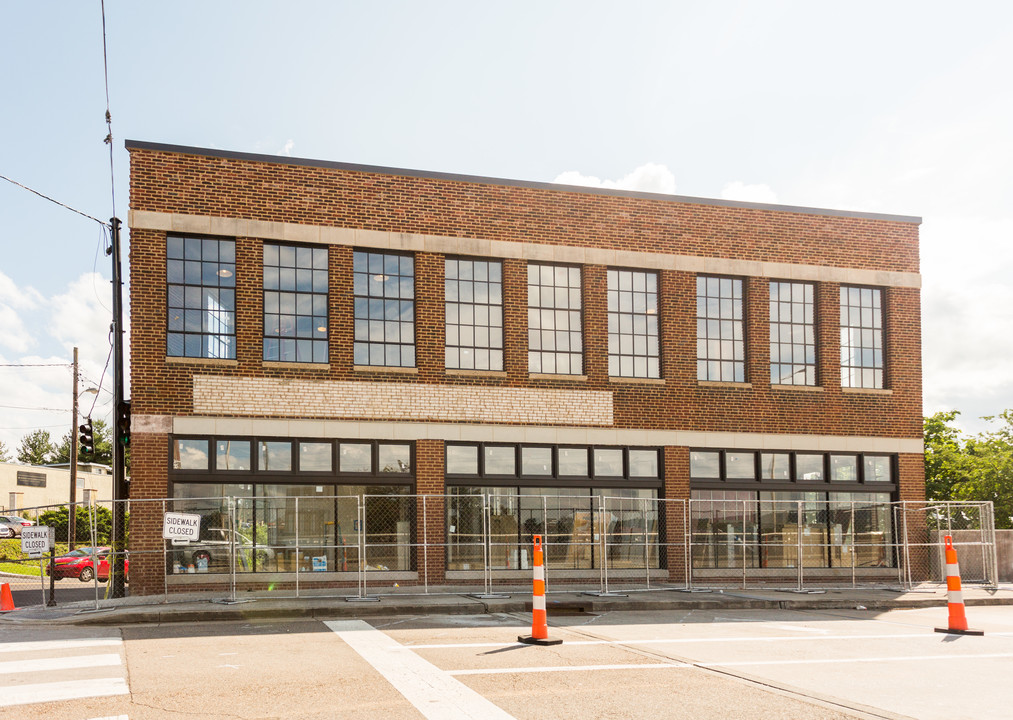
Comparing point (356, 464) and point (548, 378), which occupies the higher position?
point (548, 378)

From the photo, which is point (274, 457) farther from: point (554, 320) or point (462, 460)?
point (554, 320)

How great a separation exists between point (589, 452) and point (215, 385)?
324 inches

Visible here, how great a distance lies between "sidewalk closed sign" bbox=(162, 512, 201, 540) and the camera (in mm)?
16156

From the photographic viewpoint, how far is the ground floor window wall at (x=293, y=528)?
18.7m

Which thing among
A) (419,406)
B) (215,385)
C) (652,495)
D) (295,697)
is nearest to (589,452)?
(652,495)

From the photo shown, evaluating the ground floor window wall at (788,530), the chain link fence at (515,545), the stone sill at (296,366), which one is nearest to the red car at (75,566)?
the chain link fence at (515,545)

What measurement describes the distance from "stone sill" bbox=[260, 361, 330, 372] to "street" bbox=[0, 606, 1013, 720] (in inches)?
273

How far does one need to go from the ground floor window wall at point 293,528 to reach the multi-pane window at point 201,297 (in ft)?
9.30

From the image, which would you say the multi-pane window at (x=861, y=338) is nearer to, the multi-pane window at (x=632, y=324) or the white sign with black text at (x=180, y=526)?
the multi-pane window at (x=632, y=324)

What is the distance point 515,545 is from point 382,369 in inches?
186

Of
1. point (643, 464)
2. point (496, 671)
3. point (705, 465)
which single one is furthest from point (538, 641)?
point (705, 465)

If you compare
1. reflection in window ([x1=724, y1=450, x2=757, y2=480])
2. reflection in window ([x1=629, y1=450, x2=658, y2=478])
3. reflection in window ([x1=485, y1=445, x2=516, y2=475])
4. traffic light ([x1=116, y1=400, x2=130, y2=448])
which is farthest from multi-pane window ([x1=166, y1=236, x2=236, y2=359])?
reflection in window ([x1=724, y1=450, x2=757, y2=480])

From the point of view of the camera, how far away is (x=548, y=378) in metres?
21.6

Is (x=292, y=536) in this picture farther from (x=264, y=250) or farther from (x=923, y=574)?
(x=923, y=574)
